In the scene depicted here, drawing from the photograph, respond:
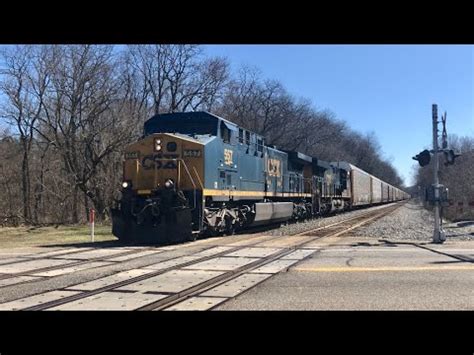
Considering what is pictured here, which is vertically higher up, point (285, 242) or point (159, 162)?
point (159, 162)

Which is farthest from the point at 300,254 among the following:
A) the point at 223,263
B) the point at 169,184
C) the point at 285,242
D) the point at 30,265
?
the point at 30,265

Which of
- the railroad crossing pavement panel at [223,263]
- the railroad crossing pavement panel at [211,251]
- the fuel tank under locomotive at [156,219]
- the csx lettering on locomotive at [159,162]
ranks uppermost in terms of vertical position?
the csx lettering on locomotive at [159,162]

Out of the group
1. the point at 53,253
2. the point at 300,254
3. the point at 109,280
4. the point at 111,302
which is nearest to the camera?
the point at 111,302

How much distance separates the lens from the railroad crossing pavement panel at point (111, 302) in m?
6.41

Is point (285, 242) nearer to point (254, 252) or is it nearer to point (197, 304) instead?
point (254, 252)

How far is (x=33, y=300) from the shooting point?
7.01 m

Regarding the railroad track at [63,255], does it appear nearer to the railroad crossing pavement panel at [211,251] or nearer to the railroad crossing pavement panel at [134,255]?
the railroad crossing pavement panel at [134,255]

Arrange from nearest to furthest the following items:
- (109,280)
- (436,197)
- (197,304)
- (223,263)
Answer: (197,304)
(109,280)
(223,263)
(436,197)

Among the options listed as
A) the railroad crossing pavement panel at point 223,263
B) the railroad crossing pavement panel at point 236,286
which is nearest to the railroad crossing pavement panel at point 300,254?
the railroad crossing pavement panel at point 223,263

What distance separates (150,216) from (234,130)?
5.02 m

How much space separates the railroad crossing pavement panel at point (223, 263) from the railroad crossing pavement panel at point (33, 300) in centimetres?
319

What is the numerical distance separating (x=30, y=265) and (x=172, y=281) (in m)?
4.11

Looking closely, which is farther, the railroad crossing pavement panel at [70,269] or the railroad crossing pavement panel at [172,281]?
the railroad crossing pavement panel at [70,269]
